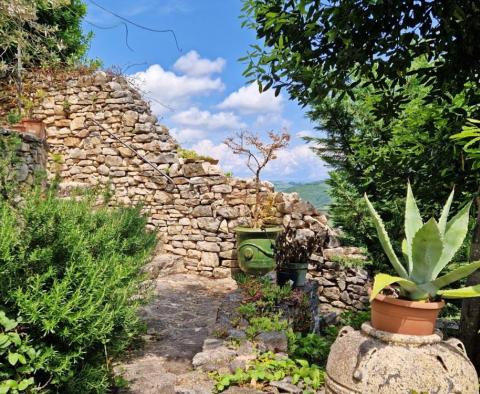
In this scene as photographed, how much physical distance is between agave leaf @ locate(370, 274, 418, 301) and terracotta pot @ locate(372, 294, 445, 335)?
0.11 metres

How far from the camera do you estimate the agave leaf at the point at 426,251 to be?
1.89 meters

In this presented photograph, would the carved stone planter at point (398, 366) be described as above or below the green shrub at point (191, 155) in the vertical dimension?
below

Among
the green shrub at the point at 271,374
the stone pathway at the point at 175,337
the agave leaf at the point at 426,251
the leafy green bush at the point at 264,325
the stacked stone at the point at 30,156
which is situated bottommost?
the stone pathway at the point at 175,337

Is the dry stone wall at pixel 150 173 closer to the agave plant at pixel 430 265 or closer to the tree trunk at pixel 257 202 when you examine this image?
the tree trunk at pixel 257 202

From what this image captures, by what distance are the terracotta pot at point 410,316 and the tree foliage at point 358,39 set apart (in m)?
1.49

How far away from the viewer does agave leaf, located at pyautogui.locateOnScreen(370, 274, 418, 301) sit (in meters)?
1.70

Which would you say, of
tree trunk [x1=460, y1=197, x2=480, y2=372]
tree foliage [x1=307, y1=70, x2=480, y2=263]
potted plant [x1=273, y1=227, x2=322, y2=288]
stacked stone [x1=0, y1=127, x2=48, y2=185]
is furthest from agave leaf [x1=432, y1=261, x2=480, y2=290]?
stacked stone [x1=0, y1=127, x2=48, y2=185]

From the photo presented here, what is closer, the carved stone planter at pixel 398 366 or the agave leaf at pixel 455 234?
the carved stone planter at pixel 398 366

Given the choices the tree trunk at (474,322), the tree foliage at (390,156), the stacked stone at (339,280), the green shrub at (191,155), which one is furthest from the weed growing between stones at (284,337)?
the green shrub at (191,155)

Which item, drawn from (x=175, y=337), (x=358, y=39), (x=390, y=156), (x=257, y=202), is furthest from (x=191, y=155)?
(x=358, y=39)

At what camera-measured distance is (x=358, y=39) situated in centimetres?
261

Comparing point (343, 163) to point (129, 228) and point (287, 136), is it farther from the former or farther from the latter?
point (129, 228)

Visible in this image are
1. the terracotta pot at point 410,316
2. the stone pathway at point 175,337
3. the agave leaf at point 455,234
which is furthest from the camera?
the stone pathway at point 175,337

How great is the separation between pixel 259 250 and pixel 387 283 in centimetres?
436
